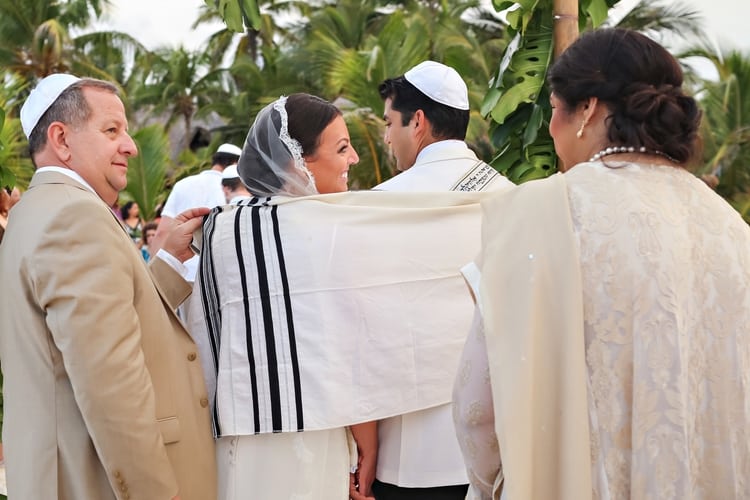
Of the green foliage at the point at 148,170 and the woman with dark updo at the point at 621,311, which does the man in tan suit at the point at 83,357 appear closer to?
the woman with dark updo at the point at 621,311

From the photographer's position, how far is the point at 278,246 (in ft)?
9.06

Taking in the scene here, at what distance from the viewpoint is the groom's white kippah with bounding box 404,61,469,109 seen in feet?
10.4

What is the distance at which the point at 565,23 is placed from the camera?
3.50 m

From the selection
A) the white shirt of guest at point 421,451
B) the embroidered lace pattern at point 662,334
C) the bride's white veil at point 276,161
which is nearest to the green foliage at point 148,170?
the bride's white veil at point 276,161

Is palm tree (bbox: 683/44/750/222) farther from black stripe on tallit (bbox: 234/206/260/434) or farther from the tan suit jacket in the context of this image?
the tan suit jacket

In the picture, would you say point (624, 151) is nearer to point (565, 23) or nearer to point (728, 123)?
point (565, 23)

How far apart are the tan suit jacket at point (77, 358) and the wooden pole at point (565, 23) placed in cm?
181

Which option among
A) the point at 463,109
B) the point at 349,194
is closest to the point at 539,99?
the point at 463,109

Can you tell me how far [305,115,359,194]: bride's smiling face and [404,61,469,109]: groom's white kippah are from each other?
35 centimetres

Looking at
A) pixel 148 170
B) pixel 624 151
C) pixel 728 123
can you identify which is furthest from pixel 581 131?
pixel 728 123

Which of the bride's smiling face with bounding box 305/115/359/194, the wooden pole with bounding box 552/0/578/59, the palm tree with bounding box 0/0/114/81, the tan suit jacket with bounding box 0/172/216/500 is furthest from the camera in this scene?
the palm tree with bounding box 0/0/114/81

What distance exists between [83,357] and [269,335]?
55 centimetres

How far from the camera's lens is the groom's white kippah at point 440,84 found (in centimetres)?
317

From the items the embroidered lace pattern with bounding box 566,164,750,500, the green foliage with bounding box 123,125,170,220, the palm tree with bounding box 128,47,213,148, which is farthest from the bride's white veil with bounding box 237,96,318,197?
the palm tree with bounding box 128,47,213,148
